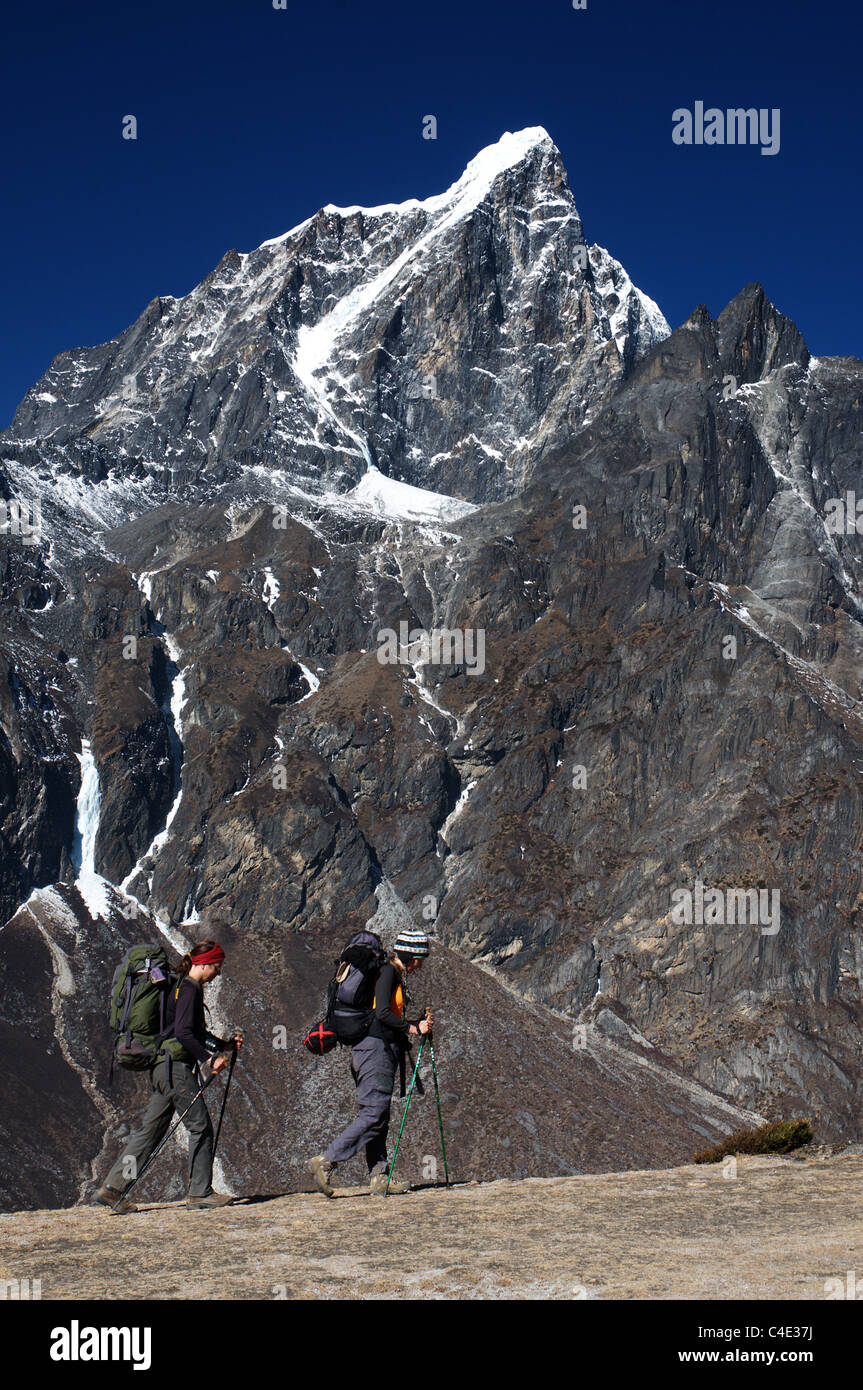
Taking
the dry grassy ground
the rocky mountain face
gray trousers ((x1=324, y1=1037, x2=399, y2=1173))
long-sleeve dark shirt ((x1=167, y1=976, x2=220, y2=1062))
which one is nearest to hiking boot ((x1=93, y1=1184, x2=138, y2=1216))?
the dry grassy ground

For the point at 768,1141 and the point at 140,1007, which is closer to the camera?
the point at 140,1007

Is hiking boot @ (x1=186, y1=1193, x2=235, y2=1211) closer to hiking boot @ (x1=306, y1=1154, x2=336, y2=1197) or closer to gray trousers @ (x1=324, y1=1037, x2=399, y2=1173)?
hiking boot @ (x1=306, y1=1154, x2=336, y2=1197)

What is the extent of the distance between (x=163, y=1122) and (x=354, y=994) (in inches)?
117

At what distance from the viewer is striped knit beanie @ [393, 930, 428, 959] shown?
16.6 meters

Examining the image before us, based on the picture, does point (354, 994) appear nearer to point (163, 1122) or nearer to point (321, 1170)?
point (321, 1170)

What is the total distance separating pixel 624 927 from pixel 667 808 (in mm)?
17860

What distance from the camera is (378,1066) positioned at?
53.0 feet

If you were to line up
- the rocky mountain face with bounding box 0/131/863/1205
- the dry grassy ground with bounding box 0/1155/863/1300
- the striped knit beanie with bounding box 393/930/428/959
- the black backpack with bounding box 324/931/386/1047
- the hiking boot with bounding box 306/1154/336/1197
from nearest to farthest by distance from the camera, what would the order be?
the dry grassy ground with bounding box 0/1155/863/1300, the hiking boot with bounding box 306/1154/336/1197, the black backpack with bounding box 324/931/386/1047, the striped knit beanie with bounding box 393/930/428/959, the rocky mountain face with bounding box 0/131/863/1205

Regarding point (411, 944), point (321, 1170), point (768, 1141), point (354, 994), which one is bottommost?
point (768, 1141)

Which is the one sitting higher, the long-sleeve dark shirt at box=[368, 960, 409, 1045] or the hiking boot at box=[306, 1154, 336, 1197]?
the long-sleeve dark shirt at box=[368, 960, 409, 1045]

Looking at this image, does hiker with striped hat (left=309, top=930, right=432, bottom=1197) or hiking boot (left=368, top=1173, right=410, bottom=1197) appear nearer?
hiker with striped hat (left=309, top=930, right=432, bottom=1197)

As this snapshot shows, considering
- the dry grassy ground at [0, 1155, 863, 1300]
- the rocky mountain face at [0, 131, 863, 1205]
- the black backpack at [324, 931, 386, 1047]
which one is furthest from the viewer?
the rocky mountain face at [0, 131, 863, 1205]

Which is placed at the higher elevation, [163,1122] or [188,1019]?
[188,1019]

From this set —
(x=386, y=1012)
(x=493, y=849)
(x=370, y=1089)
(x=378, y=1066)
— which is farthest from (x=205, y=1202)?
(x=493, y=849)
